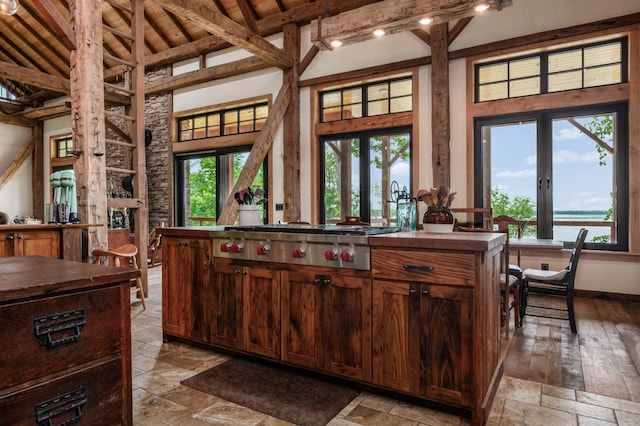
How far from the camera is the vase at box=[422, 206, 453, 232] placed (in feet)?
7.98

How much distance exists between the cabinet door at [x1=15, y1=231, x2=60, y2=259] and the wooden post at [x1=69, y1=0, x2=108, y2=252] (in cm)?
31

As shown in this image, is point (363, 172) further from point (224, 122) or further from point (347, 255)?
point (347, 255)

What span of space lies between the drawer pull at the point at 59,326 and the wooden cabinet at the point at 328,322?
1.42 m

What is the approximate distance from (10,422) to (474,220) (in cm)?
512

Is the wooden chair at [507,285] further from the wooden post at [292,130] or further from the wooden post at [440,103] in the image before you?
the wooden post at [292,130]

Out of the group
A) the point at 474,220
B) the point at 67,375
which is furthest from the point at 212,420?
the point at 474,220

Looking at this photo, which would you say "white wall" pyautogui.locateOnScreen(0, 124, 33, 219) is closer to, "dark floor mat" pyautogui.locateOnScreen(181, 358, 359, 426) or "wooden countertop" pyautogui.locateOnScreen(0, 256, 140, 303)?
"dark floor mat" pyautogui.locateOnScreen(181, 358, 359, 426)

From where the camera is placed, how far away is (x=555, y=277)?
345cm

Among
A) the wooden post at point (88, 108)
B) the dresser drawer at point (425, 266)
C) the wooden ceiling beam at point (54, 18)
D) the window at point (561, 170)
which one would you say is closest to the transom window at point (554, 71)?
the window at point (561, 170)

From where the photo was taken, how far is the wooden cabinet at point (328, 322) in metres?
2.24

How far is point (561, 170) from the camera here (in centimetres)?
483

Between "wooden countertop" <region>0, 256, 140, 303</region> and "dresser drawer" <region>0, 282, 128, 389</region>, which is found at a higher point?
"wooden countertop" <region>0, 256, 140, 303</region>

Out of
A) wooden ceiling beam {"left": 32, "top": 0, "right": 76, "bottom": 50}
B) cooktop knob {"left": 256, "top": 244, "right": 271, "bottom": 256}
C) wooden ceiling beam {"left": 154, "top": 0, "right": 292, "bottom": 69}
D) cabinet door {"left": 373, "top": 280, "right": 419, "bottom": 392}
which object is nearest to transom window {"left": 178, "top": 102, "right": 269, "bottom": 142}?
wooden ceiling beam {"left": 154, "top": 0, "right": 292, "bottom": 69}

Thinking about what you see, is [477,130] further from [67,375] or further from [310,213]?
[67,375]
